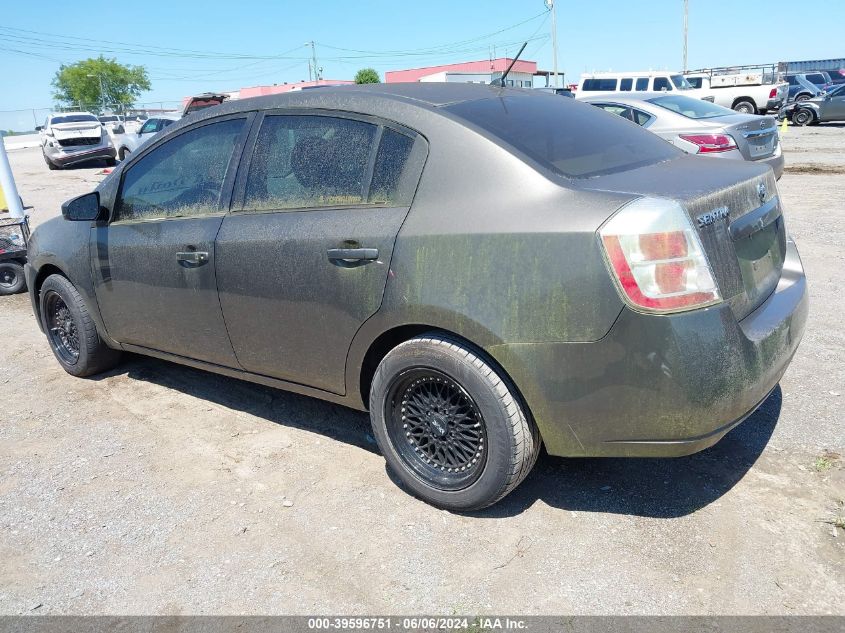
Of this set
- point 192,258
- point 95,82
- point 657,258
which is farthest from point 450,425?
point 95,82

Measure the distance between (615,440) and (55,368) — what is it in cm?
426

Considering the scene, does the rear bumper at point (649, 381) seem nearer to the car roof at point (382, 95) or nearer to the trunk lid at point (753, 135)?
the car roof at point (382, 95)

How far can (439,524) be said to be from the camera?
2.99 m

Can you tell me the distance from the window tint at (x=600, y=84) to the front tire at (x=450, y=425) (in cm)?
1972

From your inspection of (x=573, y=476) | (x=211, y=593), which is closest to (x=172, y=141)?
(x=211, y=593)

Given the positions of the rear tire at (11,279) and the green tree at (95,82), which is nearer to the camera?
the rear tire at (11,279)

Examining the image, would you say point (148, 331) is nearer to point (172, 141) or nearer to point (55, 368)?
point (172, 141)

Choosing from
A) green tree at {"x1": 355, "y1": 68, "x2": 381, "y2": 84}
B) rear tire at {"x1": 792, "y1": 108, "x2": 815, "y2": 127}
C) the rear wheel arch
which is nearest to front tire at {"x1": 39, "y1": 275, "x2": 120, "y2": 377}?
the rear wheel arch

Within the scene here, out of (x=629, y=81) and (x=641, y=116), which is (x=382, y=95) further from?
(x=629, y=81)

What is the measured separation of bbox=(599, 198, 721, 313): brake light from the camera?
2.41 m

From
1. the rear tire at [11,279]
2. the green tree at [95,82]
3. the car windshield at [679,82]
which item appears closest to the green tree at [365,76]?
the green tree at [95,82]

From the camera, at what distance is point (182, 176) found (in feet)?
12.8

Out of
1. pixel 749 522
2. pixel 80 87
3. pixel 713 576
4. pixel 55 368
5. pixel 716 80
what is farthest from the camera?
pixel 80 87

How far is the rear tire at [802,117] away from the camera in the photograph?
26047 mm
